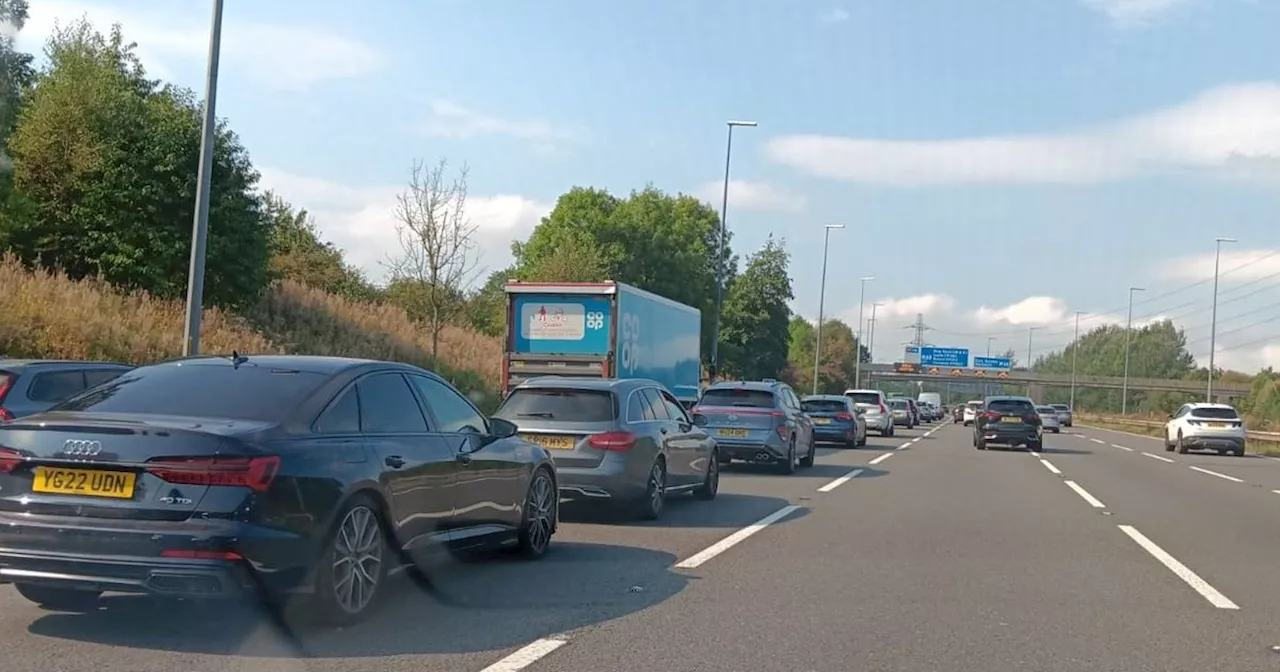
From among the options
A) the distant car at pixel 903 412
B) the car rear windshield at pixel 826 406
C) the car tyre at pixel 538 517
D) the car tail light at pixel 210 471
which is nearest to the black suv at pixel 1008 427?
the car rear windshield at pixel 826 406

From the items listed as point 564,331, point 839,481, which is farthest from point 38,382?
point 564,331

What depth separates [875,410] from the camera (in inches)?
1661

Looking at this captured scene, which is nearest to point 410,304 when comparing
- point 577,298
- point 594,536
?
point 577,298

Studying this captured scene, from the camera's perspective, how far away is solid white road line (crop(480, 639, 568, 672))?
635 centimetres

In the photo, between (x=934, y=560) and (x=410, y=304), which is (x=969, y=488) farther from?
(x=410, y=304)

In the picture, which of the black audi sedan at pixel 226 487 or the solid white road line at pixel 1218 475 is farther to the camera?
the solid white road line at pixel 1218 475

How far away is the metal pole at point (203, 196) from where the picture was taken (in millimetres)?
16781

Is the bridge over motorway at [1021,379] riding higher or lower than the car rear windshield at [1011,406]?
higher

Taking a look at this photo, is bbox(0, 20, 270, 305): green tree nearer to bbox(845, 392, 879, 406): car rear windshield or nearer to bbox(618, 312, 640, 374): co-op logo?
bbox(618, 312, 640, 374): co-op logo

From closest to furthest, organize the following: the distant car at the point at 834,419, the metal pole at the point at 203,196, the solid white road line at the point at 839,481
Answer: the metal pole at the point at 203,196
the solid white road line at the point at 839,481
the distant car at the point at 834,419

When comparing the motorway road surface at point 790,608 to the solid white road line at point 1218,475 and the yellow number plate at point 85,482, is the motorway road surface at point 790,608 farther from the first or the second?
the solid white road line at point 1218,475

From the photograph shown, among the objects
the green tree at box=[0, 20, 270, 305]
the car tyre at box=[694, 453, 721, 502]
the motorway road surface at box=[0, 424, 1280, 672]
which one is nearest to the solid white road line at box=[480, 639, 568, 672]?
the motorway road surface at box=[0, 424, 1280, 672]

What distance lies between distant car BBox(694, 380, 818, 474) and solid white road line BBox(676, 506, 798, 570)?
5.20 m

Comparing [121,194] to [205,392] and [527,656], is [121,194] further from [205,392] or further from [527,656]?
[527,656]
